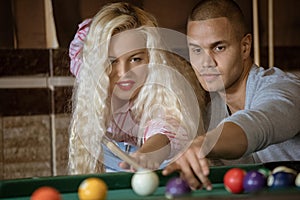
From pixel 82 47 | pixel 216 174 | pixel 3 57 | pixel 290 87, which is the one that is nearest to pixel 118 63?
pixel 82 47

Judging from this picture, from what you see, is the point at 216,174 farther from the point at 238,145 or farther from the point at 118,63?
the point at 118,63

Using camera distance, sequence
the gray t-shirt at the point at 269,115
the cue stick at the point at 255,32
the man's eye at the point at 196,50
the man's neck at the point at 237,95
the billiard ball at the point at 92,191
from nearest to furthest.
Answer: the billiard ball at the point at 92,191
the gray t-shirt at the point at 269,115
the man's neck at the point at 237,95
the man's eye at the point at 196,50
the cue stick at the point at 255,32

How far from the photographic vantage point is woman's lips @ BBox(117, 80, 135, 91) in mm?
3602

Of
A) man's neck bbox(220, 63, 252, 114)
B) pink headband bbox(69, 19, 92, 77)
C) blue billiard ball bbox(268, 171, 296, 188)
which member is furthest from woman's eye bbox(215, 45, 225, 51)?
blue billiard ball bbox(268, 171, 296, 188)

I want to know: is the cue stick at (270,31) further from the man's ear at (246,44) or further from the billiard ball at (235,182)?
the billiard ball at (235,182)

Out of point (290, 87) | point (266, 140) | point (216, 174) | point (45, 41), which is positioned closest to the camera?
point (216, 174)

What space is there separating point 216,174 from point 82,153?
169 cm

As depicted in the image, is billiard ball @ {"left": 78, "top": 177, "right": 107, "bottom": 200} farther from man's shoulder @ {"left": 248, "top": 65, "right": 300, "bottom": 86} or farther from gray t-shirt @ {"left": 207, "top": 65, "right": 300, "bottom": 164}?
man's shoulder @ {"left": 248, "top": 65, "right": 300, "bottom": 86}

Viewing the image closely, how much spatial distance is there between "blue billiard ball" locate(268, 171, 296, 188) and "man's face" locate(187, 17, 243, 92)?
71.7 inches

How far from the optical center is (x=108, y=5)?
375 cm

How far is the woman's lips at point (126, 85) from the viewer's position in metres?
3.60

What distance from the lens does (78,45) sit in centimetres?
373

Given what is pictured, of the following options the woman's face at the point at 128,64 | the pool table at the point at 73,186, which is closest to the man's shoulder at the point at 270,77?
the woman's face at the point at 128,64

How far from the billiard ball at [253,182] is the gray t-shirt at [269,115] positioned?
42 centimetres
